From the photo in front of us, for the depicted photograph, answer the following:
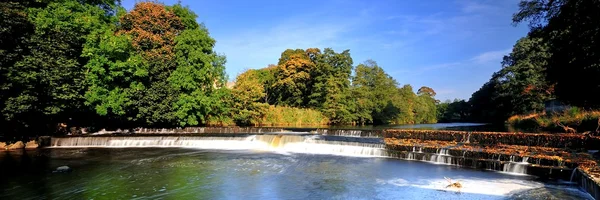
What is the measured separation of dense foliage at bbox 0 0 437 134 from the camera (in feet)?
66.2

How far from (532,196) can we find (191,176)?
11293 millimetres

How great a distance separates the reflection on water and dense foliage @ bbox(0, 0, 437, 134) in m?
5.41

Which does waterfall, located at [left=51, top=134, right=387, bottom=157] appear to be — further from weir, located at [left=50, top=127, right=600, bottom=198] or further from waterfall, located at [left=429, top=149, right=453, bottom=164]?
waterfall, located at [left=429, top=149, right=453, bottom=164]

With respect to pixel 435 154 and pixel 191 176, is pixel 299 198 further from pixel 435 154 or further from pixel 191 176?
pixel 435 154

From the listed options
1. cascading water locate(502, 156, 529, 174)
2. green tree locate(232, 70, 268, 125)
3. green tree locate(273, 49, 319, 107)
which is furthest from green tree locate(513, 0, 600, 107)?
green tree locate(273, 49, 319, 107)

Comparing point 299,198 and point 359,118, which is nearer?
point 299,198

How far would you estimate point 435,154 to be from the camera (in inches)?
635

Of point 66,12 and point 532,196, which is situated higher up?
point 66,12

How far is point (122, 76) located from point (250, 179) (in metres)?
20.3

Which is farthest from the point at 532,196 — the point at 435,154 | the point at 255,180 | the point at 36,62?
the point at 36,62

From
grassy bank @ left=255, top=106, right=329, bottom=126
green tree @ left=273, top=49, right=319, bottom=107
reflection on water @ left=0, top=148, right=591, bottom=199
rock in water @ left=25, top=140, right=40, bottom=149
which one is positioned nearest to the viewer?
reflection on water @ left=0, top=148, right=591, bottom=199

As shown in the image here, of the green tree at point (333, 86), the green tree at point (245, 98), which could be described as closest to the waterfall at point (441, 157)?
the green tree at point (245, 98)

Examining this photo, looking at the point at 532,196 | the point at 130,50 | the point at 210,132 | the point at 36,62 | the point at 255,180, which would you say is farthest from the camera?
the point at 210,132

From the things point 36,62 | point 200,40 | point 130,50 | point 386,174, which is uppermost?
point 200,40
